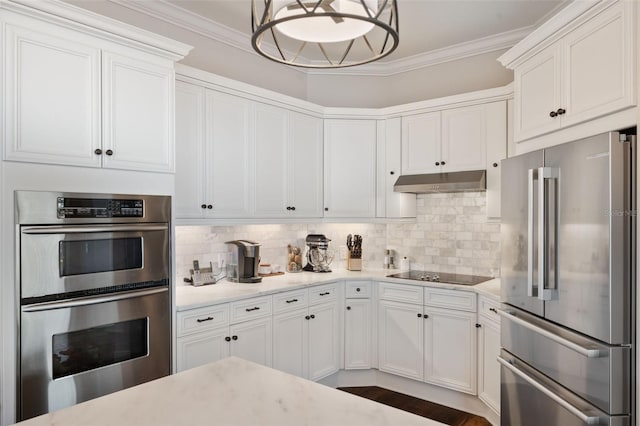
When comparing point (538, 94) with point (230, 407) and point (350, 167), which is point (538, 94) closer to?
point (350, 167)

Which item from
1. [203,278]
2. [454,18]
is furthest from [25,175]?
[454,18]

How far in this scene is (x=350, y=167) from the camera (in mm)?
4148

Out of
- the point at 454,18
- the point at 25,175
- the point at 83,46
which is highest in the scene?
the point at 454,18

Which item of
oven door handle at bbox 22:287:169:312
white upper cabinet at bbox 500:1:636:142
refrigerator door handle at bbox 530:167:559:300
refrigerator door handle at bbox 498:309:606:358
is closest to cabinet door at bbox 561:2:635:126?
white upper cabinet at bbox 500:1:636:142

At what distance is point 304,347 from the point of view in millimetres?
3525

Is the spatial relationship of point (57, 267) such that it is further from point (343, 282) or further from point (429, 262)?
point (429, 262)

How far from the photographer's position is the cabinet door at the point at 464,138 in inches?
141

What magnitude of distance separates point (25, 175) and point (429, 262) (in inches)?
129

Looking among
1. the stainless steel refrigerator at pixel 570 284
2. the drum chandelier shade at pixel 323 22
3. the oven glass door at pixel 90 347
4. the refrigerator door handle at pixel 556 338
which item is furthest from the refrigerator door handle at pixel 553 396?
the oven glass door at pixel 90 347

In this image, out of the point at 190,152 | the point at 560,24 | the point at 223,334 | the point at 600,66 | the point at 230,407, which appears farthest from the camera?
the point at 190,152

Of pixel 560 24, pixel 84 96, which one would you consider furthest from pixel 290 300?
pixel 560 24

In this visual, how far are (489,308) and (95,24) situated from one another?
3.00 m

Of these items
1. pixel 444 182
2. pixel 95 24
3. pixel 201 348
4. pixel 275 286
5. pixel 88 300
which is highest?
pixel 95 24

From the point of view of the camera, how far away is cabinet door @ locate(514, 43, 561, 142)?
7.94ft
